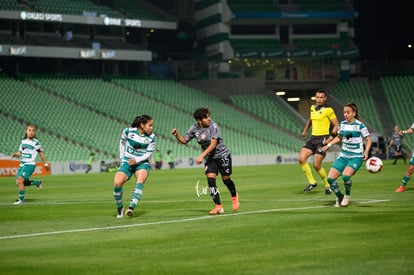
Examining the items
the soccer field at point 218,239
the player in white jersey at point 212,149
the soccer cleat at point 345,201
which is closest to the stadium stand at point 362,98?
the soccer field at point 218,239

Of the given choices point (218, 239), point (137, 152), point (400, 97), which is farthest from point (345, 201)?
point (400, 97)

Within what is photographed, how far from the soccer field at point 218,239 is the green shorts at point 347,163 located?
3.21ft

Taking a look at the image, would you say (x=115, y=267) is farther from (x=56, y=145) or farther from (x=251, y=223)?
(x=56, y=145)

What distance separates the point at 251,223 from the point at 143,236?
259 cm

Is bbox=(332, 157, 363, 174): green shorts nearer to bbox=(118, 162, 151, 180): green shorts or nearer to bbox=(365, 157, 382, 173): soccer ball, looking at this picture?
bbox=(365, 157, 382, 173): soccer ball

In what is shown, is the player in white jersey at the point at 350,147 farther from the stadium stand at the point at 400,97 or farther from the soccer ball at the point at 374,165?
the stadium stand at the point at 400,97

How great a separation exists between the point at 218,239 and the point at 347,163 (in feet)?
22.9

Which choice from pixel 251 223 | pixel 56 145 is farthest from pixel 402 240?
pixel 56 145

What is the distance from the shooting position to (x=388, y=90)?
277 ft

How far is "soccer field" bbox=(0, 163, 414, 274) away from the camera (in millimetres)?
11523

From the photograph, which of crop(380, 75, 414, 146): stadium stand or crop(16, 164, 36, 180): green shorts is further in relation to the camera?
crop(380, 75, 414, 146): stadium stand

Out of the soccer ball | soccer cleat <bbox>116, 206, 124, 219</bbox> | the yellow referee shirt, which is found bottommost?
soccer cleat <bbox>116, 206, 124, 219</bbox>

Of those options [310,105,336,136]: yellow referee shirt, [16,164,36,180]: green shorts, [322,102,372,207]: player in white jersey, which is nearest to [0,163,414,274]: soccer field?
Result: [322,102,372,207]: player in white jersey

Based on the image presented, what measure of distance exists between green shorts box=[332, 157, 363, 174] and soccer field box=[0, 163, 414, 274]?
0.98 meters
